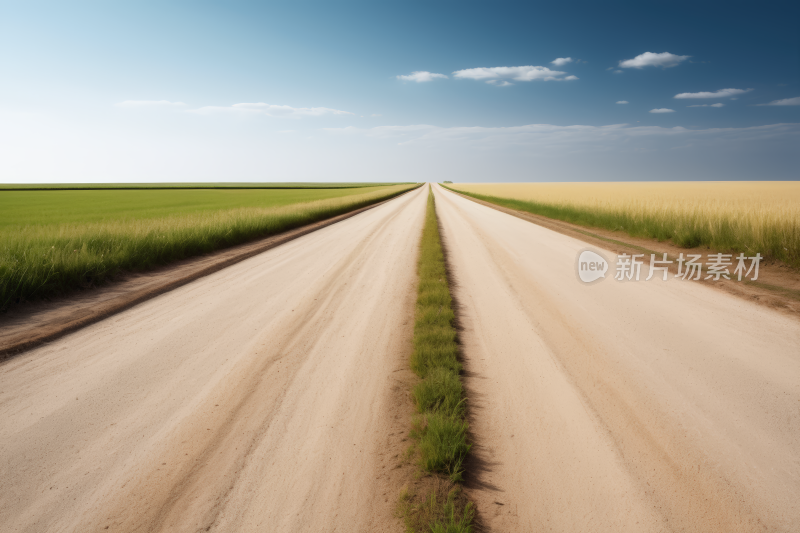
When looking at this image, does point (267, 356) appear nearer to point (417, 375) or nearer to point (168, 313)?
point (417, 375)

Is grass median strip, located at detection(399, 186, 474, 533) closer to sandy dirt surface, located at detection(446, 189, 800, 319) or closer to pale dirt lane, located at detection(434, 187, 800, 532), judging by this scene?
pale dirt lane, located at detection(434, 187, 800, 532)

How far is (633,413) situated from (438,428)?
6.41 feet

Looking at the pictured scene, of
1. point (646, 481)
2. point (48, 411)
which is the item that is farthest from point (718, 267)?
point (48, 411)

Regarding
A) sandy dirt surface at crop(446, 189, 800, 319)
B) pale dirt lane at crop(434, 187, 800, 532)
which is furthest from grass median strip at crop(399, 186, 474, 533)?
sandy dirt surface at crop(446, 189, 800, 319)

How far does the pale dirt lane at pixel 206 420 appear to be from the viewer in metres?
2.59

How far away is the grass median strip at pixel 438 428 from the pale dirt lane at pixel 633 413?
0.17 meters

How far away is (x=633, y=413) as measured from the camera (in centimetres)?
365

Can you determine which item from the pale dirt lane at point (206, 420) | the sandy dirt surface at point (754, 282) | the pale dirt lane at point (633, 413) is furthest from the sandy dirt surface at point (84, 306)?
the sandy dirt surface at point (754, 282)

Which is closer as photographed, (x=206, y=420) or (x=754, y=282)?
(x=206, y=420)

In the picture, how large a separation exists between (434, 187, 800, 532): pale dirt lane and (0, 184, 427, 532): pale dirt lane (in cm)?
107

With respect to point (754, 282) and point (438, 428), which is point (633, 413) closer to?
point (438, 428)

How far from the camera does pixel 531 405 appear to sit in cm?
379

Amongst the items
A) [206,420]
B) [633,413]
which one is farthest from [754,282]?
[206,420]

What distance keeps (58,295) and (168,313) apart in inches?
108
